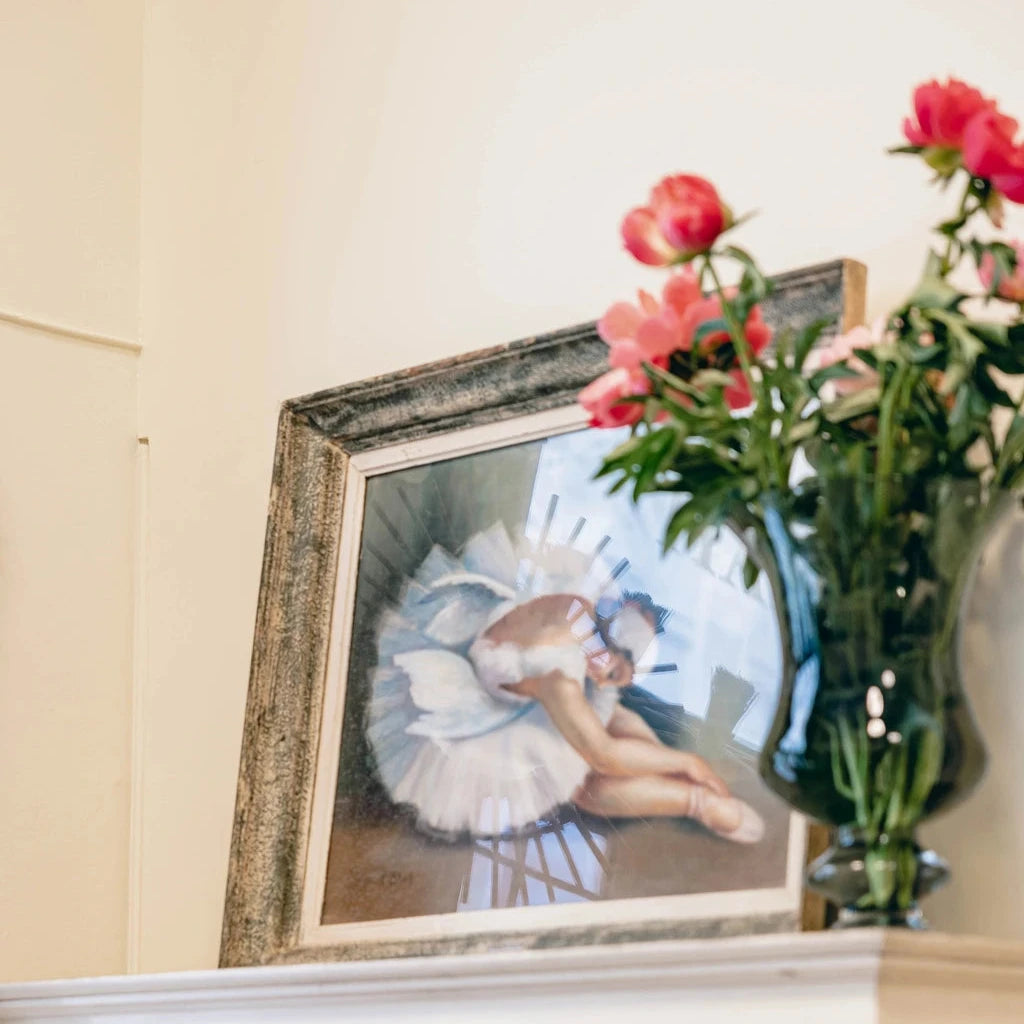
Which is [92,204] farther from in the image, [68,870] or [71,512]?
[68,870]

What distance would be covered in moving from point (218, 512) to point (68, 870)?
507 millimetres

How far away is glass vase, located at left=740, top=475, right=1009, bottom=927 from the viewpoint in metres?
1.25

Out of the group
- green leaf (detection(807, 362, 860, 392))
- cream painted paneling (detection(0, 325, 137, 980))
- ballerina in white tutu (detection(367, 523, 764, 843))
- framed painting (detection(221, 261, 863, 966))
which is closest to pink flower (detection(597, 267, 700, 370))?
green leaf (detection(807, 362, 860, 392))

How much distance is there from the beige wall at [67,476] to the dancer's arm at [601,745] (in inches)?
31.9

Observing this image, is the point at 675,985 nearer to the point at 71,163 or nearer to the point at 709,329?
the point at 709,329

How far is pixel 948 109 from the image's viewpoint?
4.19ft

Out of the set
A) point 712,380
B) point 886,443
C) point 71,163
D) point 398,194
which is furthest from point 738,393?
point 71,163

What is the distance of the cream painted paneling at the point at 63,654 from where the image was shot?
87.3 inches

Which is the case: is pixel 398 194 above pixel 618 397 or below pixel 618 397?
above

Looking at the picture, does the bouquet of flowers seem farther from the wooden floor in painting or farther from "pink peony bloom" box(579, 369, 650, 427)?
the wooden floor in painting

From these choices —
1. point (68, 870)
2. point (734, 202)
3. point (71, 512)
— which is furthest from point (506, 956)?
point (71, 512)

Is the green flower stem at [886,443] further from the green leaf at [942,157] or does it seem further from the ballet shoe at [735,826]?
the ballet shoe at [735,826]

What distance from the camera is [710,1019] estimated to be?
4.06 ft

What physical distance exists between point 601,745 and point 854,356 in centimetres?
51
